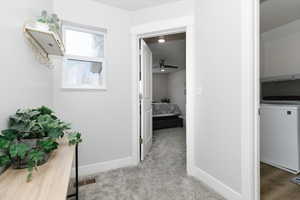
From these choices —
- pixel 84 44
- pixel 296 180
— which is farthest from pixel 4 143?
pixel 296 180

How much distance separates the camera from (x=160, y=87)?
7.86 m

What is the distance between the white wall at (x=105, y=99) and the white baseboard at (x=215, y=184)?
1050 mm

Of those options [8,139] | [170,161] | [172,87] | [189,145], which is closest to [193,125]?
[189,145]

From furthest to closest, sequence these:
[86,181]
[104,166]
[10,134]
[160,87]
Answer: [160,87], [104,166], [86,181], [10,134]

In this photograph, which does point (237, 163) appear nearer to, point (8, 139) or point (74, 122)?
point (8, 139)

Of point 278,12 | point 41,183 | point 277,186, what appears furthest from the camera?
point 278,12

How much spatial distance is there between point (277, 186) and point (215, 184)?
786mm

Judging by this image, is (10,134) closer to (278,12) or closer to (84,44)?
(84,44)

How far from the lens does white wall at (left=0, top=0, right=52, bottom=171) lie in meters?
1.01

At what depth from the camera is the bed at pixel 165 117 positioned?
489 centimetres

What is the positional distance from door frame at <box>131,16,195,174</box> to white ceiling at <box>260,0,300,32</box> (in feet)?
4.32

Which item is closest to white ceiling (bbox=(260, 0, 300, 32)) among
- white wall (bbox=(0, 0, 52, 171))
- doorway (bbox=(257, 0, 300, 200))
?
doorway (bbox=(257, 0, 300, 200))

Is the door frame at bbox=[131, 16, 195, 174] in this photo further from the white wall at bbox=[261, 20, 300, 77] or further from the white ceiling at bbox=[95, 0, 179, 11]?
the white wall at bbox=[261, 20, 300, 77]

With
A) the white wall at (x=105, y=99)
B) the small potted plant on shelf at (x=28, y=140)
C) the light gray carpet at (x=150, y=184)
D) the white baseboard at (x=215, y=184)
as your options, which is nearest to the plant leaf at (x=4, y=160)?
the small potted plant on shelf at (x=28, y=140)
